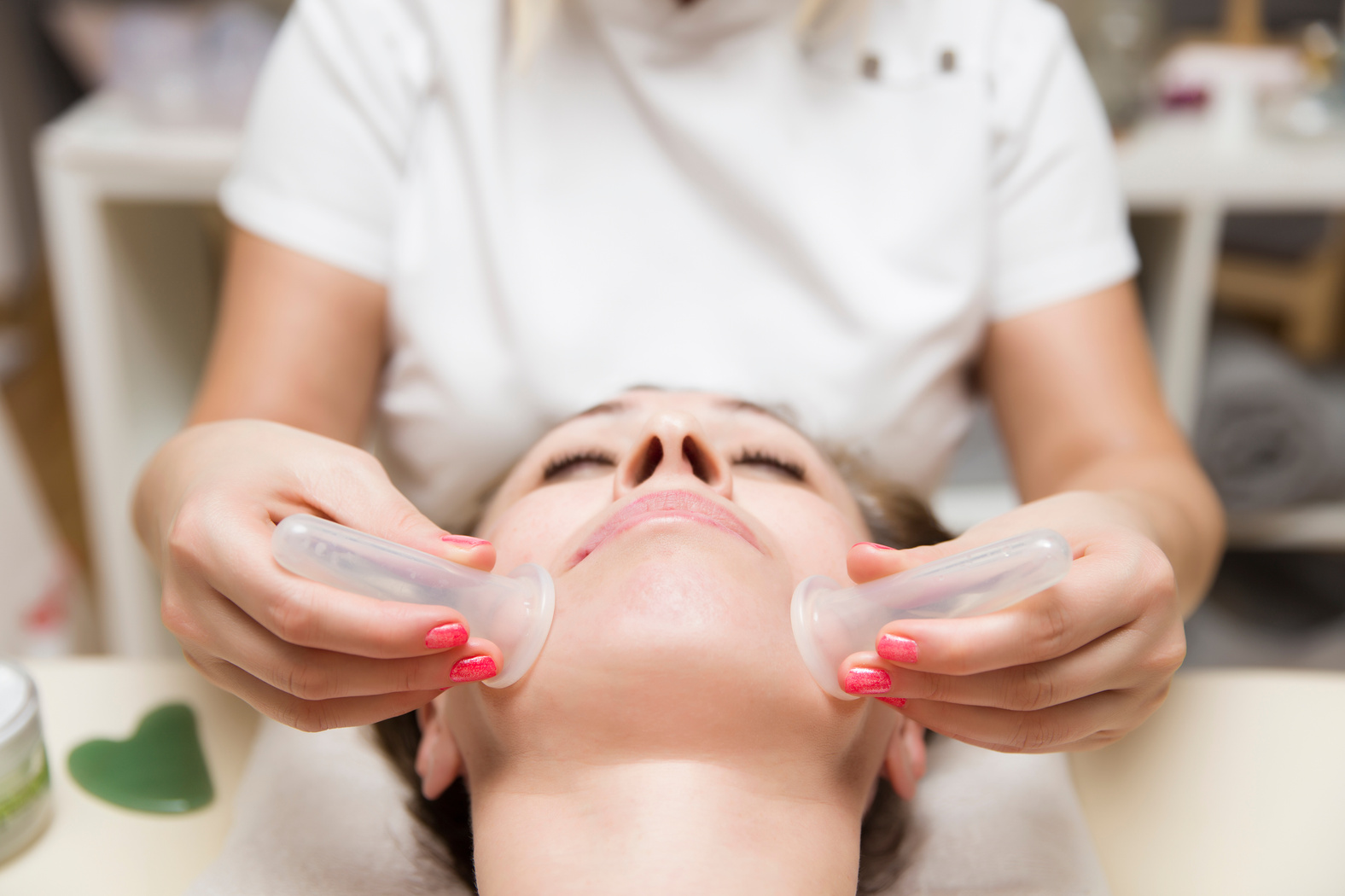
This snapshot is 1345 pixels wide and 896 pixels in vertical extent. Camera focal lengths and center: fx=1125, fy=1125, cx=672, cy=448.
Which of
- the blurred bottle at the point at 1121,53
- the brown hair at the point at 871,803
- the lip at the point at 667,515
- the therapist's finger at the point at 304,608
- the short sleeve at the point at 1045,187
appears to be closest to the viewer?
the therapist's finger at the point at 304,608

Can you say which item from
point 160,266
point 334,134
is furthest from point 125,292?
point 334,134

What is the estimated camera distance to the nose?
71cm

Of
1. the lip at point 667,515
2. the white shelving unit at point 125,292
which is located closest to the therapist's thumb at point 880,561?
the lip at point 667,515

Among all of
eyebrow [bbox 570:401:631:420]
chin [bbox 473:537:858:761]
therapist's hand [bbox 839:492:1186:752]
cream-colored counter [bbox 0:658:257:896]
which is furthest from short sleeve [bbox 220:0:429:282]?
therapist's hand [bbox 839:492:1186:752]

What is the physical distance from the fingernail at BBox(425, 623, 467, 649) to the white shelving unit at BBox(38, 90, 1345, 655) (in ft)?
2.73

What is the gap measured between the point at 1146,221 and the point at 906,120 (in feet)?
2.15

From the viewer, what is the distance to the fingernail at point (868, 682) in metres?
0.58

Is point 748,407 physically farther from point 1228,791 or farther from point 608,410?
point 1228,791

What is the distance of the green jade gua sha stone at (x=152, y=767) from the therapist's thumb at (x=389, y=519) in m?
0.36

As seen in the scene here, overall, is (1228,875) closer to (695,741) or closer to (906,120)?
(695,741)

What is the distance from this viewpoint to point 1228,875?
78 centimetres

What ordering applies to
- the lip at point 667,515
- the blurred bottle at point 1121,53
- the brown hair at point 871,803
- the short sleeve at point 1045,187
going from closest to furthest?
the lip at point 667,515 < the brown hair at point 871,803 < the short sleeve at point 1045,187 < the blurred bottle at point 1121,53

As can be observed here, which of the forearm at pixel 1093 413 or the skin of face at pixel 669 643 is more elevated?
the skin of face at pixel 669 643

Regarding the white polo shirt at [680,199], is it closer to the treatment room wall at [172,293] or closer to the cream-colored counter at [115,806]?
the cream-colored counter at [115,806]
